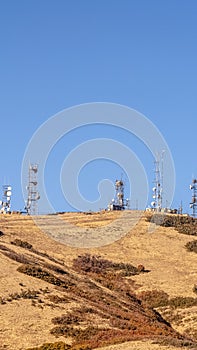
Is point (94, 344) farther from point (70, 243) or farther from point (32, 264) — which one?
point (70, 243)

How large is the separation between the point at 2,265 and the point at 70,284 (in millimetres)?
5384

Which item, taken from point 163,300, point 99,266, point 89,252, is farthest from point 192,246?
point 163,300

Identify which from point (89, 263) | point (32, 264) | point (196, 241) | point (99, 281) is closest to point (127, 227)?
point (196, 241)

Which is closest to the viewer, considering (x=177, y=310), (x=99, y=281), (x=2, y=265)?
(x=2, y=265)

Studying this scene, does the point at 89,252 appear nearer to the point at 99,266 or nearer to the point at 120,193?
the point at 99,266

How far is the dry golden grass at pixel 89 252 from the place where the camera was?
41.2 m

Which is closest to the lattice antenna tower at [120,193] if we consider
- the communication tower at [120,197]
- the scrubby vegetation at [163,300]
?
the communication tower at [120,197]

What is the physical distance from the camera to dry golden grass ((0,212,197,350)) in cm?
4122

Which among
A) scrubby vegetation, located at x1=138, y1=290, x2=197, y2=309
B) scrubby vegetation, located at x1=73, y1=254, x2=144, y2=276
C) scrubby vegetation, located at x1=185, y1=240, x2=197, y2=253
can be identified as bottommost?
scrubby vegetation, located at x1=138, y1=290, x2=197, y2=309

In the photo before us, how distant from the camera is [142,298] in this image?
6128 centimetres

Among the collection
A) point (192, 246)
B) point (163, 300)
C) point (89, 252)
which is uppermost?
point (192, 246)

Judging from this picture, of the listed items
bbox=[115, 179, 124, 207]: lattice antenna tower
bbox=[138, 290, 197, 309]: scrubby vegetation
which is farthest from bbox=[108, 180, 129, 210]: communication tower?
bbox=[138, 290, 197, 309]: scrubby vegetation

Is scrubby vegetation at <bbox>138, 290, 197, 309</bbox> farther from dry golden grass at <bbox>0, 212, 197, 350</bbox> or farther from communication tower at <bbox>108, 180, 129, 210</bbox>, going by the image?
communication tower at <bbox>108, 180, 129, 210</bbox>

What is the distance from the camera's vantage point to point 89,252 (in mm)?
75688
